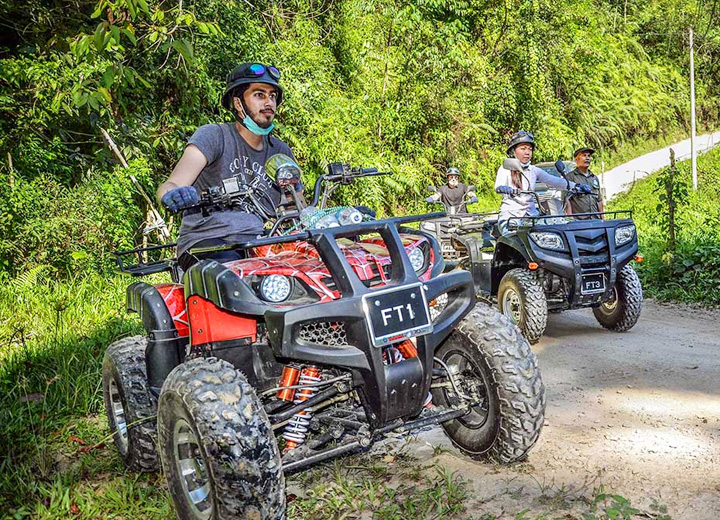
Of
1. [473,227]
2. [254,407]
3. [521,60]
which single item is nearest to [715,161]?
[521,60]

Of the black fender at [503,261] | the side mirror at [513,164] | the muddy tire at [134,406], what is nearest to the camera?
the muddy tire at [134,406]

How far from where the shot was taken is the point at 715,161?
27.0m

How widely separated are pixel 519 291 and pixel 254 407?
4370 mm

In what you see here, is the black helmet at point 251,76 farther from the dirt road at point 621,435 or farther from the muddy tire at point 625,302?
the muddy tire at point 625,302

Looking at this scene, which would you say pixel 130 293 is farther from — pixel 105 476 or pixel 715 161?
pixel 715 161

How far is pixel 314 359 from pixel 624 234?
492 centimetres

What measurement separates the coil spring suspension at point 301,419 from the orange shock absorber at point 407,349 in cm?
42

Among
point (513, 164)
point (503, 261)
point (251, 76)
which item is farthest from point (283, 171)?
point (503, 261)

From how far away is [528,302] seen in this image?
21.2 ft

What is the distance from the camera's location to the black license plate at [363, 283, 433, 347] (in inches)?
107

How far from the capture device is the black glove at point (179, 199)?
3100 mm

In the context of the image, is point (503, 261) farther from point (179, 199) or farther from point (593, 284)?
point (179, 199)

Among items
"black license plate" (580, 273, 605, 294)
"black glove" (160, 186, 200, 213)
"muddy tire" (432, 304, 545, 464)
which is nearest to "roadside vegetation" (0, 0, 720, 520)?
"muddy tire" (432, 304, 545, 464)

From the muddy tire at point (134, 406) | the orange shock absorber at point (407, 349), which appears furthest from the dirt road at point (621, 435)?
the muddy tire at point (134, 406)
